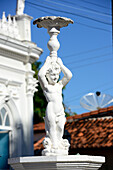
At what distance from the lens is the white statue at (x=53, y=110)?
541 cm

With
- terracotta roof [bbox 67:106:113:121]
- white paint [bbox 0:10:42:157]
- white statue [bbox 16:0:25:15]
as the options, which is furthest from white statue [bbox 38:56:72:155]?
terracotta roof [bbox 67:106:113:121]

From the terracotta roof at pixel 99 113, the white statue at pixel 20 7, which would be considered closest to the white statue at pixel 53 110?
the white statue at pixel 20 7

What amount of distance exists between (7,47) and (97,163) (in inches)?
281

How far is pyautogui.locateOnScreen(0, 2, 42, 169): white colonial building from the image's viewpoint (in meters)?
11.9

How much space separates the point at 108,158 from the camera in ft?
41.9

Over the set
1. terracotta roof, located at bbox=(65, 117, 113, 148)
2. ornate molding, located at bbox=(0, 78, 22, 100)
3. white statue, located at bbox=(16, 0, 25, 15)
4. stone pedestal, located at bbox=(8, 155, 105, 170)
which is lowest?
stone pedestal, located at bbox=(8, 155, 105, 170)

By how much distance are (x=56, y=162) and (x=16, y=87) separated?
24.6ft

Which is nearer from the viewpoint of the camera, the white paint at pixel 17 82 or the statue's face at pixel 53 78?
the statue's face at pixel 53 78

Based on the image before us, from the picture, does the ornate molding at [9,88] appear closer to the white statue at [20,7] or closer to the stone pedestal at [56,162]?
the white statue at [20,7]

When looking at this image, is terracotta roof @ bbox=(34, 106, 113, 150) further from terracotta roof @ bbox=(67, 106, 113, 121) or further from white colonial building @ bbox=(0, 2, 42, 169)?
white colonial building @ bbox=(0, 2, 42, 169)

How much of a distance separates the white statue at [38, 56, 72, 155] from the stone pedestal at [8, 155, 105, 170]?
10.6 inches

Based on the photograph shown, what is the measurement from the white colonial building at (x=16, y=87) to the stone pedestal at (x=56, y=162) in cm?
672

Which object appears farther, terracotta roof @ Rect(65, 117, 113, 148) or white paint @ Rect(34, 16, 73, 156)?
terracotta roof @ Rect(65, 117, 113, 148)

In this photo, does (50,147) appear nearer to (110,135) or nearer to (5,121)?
(5,121)
